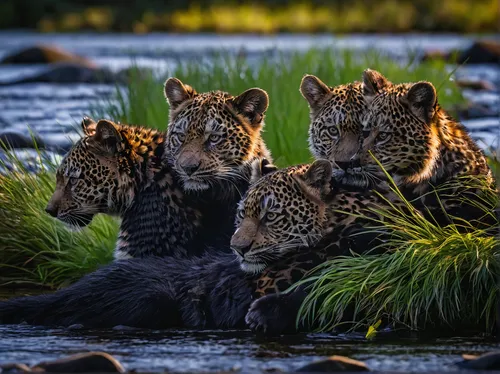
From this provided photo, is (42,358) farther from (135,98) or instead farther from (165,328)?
(135,98)

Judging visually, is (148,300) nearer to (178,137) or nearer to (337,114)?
(178,137)

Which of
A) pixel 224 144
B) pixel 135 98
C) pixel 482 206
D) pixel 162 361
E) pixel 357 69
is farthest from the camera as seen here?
pixel 357 69

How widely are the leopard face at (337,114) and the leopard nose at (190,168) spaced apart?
0.96 m

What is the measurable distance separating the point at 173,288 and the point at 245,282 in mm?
501

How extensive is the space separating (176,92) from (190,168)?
77 centimetres

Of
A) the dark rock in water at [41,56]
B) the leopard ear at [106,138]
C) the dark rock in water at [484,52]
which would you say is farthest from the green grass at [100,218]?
the dark rock in water at [41,56]

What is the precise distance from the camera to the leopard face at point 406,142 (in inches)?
362

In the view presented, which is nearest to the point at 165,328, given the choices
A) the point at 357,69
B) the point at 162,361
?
the point at 162,361

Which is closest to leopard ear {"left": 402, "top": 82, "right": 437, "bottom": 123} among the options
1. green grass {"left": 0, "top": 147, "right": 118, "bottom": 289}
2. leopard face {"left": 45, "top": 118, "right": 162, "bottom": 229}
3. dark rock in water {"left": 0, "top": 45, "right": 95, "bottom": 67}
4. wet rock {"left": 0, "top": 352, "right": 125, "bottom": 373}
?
leopard face {"left": 45, "top": 118, "right": 162, "bottom": 229}

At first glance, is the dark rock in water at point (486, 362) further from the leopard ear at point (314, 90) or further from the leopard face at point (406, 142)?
Result: the leopard ear at point (314, 90)

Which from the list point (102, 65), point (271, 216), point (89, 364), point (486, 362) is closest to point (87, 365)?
point (89, 364)

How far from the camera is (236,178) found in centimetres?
977

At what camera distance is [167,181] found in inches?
380

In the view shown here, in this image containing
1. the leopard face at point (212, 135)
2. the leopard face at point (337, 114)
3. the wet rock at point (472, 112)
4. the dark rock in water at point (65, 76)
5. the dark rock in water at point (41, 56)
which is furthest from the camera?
the dark rock in water at point (41, 56)
